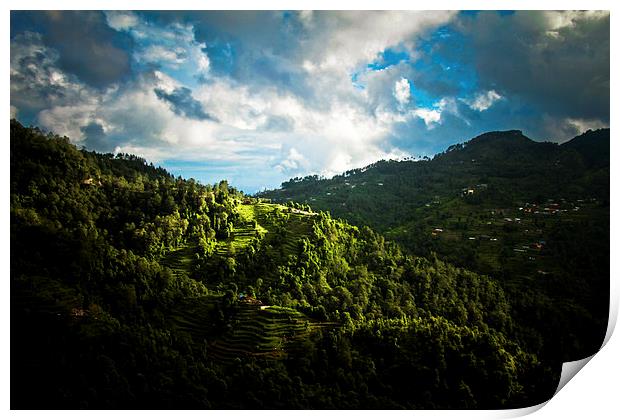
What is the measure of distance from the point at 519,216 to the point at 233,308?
10.6m

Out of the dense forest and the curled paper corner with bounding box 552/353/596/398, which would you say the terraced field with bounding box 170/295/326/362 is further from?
the curled paper corner with bounding box 552/353/596/398

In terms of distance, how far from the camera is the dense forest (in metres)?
7.36

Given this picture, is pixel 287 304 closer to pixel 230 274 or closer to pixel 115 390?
pixel 230 274

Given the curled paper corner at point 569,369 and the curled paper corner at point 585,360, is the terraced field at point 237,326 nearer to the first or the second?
the curled paper corner at point 569,369

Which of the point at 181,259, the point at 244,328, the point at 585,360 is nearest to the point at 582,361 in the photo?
the point at 585,360

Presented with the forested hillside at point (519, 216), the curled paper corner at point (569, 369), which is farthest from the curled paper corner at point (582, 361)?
the forested hillside at point (519, 216)

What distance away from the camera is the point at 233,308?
852 centimetres

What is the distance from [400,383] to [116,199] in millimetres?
7107

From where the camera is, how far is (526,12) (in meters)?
8.22

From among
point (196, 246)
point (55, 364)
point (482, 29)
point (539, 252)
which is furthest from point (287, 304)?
point (539, 252)

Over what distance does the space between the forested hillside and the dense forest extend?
0.11 m

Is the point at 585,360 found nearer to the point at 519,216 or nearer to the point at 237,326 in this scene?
the point at 519,216

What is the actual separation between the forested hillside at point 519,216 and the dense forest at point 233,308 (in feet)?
0.36

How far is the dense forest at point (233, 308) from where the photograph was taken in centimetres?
736
